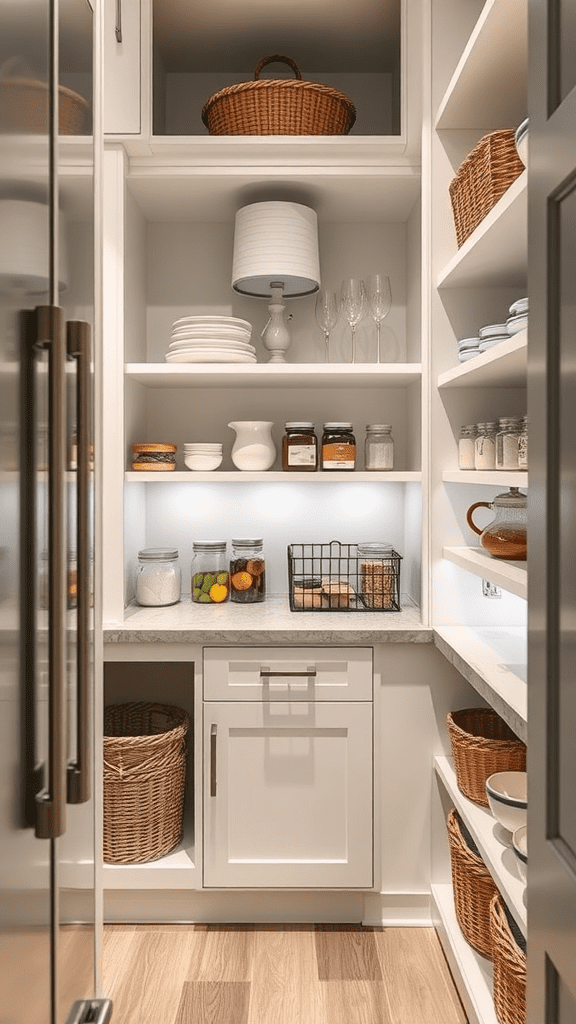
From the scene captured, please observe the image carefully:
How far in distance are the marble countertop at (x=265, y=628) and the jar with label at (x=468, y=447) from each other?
1.57ft

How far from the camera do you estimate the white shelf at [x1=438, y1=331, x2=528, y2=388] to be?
1646mm

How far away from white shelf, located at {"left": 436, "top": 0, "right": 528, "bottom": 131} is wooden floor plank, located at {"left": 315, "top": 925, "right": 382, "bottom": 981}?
2277 millimetres

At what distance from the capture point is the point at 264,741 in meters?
2.37

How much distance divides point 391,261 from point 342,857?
1982 mm

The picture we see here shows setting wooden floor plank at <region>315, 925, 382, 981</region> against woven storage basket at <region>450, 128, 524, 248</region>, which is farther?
wooden floor plank at <region>315, 925, 382, 981</region>

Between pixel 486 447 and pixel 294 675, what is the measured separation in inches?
32.9

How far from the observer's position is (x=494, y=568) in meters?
1.86

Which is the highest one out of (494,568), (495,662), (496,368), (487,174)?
(487,174)

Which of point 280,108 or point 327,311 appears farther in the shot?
point 327,311

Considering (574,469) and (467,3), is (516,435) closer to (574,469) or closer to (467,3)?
(574,469)

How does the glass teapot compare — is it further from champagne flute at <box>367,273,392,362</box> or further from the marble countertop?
champagne flute at <box>367,273,392,362</box>

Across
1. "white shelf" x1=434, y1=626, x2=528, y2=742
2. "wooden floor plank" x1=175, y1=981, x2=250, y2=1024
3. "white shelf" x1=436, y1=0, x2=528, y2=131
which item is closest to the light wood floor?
"wooden floor plank" x1=175, y1=981, x2=250, y2=1024

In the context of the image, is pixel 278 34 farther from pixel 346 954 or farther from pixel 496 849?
pixel 346 954

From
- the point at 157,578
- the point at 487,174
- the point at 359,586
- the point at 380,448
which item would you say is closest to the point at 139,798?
the point at 157,578
